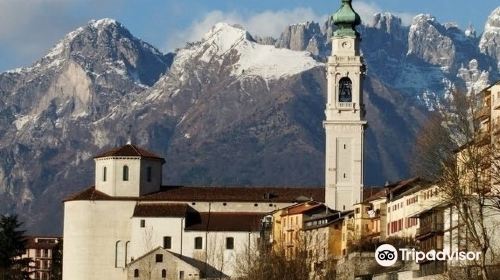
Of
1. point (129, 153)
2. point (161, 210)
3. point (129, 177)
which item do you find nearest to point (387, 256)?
point (161, 210)

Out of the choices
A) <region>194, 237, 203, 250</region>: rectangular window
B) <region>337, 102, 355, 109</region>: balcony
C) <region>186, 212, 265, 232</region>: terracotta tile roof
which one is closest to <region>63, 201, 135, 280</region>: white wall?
<region>186, 212, 265, 232</region>: terracotta tile roof

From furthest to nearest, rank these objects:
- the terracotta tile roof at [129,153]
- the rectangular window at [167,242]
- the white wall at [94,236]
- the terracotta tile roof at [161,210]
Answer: the terracotta tile roof at [129,153]
the white wall at [94,236]
the terracotta tile roof at [161,210]
the rectangular window at [167,242]

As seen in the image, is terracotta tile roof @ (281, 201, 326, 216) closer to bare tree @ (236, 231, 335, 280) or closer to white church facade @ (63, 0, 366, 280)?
white church facade @ (63, 0, 366, 280)

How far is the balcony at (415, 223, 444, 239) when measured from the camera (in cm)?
8644

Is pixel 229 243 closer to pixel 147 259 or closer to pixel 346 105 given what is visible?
pixel 147 259

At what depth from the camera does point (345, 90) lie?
160500 mm

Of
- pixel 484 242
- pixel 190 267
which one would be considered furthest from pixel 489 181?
pixel 190 267

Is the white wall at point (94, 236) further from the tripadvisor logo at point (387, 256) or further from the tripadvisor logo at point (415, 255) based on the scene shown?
the tripadvisor logo at point (387, 256)

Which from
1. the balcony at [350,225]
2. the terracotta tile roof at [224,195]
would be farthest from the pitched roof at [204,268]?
the balcony at [350,225]

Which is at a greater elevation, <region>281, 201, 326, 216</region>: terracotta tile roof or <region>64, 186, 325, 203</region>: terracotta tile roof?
<region>64, 186, 325, 203</region>: terracotta tile roof

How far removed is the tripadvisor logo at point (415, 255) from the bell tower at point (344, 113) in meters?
60.2

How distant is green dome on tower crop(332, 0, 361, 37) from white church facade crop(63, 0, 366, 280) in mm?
85

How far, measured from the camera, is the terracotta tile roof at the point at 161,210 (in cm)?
15825

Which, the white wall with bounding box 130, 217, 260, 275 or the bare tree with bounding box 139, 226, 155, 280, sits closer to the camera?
the bare tree with bounding box 139, 226, 155, 280
